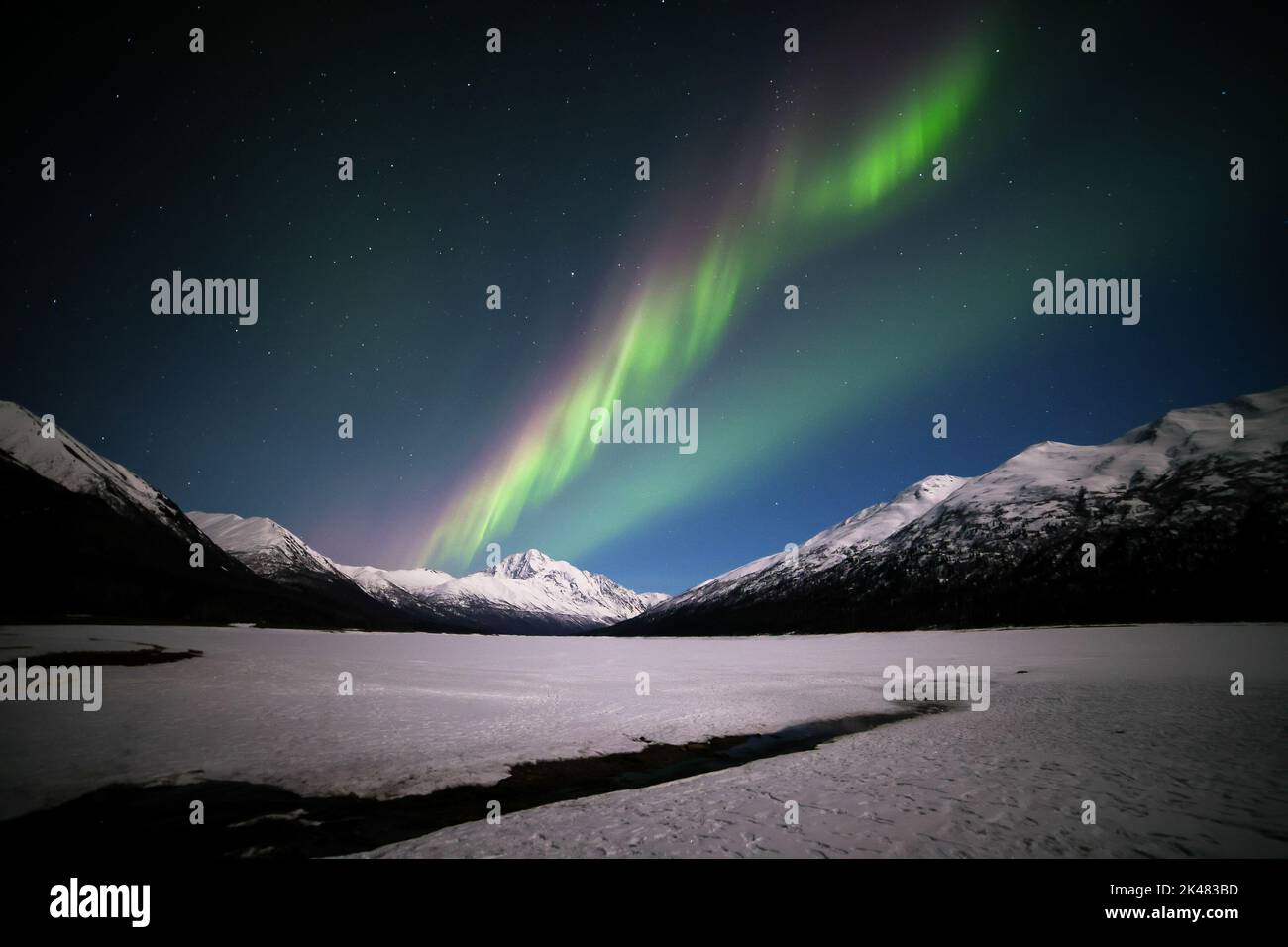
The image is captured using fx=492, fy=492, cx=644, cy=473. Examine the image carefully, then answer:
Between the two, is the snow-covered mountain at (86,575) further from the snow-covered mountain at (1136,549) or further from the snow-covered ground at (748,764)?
the snow-covered mountain at (1136,549)

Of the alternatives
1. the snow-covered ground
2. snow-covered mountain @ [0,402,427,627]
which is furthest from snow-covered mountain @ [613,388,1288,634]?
snow-covered mountain @ [0,402,427,627]

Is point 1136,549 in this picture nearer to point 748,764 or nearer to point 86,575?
point 748,764

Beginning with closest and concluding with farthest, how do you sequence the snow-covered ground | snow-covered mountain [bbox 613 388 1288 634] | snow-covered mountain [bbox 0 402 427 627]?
the snow-covered ground, snow-covered mountain [bbox 613 388 1288 634], snow-covered mountain [bbox 0 402 427 627]

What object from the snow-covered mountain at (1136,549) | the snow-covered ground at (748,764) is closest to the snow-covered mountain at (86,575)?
the snow-covered ground at (748,764)

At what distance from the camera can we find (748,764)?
1546 cm

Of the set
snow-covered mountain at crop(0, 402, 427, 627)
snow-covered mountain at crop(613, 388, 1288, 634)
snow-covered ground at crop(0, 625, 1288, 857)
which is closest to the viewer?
snow-covered ground at crop(0, 625, 1288, 857)

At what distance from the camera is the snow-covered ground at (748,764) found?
31.4ft

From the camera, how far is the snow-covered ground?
9.59 meters

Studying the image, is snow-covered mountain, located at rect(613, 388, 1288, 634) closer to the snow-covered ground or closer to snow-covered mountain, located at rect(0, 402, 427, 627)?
the snow-covered ground

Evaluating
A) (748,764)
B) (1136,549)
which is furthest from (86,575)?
(1136,549)

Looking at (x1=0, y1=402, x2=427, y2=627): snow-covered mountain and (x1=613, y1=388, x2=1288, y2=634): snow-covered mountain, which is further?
(x1=0, y1=402, x2=427, y2=627): snow-covered mountain
